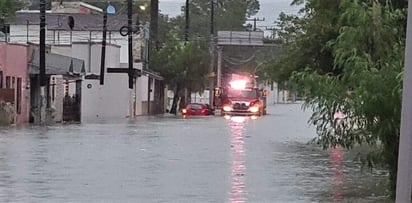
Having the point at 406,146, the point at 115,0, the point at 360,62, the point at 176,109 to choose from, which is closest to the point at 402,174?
the point at 406,146

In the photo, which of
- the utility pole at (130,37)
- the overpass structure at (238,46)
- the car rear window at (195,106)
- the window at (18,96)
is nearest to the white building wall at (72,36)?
the car rear window at (195,106)

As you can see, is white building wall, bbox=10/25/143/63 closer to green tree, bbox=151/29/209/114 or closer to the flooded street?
green tree, bbox=151/29/209/114

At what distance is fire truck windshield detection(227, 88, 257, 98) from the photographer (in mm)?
76125

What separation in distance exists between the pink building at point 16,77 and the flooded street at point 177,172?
1378 cm

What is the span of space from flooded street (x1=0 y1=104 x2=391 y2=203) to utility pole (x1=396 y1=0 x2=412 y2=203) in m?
7.42

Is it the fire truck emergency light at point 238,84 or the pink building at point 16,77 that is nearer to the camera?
the pink building at point 16,77

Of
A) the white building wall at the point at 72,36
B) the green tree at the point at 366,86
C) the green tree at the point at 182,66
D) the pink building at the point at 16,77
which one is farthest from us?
the green tree at the point at 182,66

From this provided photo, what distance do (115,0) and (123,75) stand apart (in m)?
47.2

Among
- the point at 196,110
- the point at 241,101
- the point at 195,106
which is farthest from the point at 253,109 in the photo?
the point at 195,106

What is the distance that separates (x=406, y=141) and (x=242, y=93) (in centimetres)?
6791

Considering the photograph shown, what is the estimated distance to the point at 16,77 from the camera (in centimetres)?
5028

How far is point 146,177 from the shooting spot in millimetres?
20219

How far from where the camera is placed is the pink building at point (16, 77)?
48.1 metres

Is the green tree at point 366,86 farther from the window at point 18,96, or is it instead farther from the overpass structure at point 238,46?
the overpass structure at point 238,46
